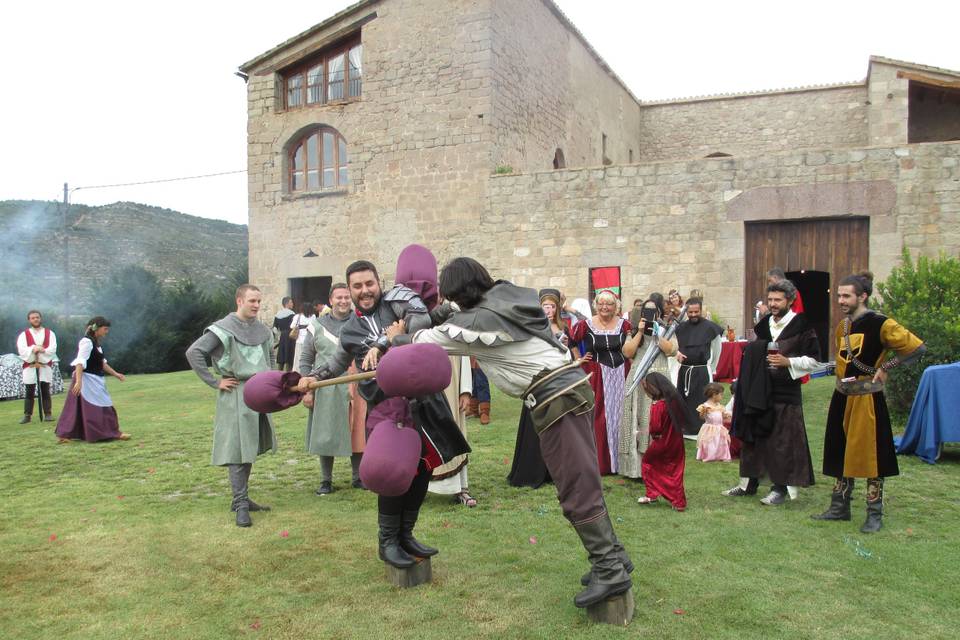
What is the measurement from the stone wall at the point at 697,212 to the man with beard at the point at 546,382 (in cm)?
1169

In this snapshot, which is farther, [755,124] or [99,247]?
[99,247]

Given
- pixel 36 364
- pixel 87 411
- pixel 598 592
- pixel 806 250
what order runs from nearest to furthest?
pixel 598 592
pixel 87 411
pixel 36 364
pixel 806 250

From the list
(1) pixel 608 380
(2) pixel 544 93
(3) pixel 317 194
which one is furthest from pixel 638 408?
(2) pixel 544 93

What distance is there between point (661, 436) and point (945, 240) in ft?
34.4

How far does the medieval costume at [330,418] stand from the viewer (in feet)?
20.2

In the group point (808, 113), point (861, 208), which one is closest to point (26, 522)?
point (861, 208)

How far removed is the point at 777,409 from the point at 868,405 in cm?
77

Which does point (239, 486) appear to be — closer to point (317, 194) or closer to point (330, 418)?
point (330, 418)

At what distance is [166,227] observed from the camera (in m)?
52.4

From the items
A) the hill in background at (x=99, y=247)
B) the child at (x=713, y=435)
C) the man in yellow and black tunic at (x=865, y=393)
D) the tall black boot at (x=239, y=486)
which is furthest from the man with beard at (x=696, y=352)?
the hill in background at (x=99, y=247)

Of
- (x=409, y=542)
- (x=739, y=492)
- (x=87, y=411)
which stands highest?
(x=409, y=542)

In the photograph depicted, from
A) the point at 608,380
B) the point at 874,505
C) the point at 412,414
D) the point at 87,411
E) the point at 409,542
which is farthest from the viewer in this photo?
the point at 87,411

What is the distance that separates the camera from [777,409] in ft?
18.4

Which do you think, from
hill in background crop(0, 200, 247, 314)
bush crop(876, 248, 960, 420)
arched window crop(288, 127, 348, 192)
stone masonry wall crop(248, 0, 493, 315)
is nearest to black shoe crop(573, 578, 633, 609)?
bush crop(876, 248, 960, 420)
